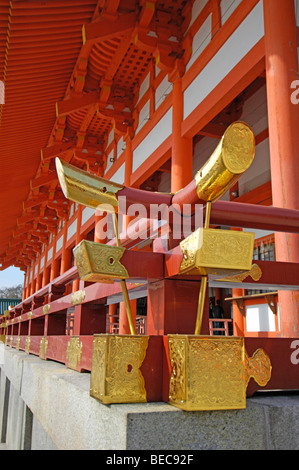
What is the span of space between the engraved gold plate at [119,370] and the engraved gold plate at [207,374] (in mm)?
84

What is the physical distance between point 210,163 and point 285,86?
5.73 ft

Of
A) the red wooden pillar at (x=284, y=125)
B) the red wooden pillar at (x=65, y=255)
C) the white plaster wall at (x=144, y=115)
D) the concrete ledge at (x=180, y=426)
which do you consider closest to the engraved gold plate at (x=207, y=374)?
the concrete ledge at (x=180, y=426)

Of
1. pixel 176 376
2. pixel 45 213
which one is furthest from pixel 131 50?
pixel 45 213

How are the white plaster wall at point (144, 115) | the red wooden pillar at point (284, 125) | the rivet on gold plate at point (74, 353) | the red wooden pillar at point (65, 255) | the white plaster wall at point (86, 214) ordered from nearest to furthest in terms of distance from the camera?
the rivet on gold plate at point (74, 353) < the red wooden pillar at point (284, 125) < the white plaster wall at point (144, 115) < the white plaster wall at point (86, 214) < the red wooden pillar at point (65, 255)

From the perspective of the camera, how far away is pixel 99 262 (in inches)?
39.2

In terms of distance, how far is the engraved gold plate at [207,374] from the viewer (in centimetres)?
83

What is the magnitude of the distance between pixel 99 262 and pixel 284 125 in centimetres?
174

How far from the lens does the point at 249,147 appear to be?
888 mm

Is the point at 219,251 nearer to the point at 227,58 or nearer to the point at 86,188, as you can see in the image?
the point at 86,188

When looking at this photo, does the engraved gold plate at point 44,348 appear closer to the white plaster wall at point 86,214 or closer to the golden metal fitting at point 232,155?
the golden metal fitting at point 232,155

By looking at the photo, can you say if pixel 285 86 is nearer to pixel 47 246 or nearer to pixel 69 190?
pixel 69 190

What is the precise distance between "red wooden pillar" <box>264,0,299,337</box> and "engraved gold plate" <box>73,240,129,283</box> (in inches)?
51.9

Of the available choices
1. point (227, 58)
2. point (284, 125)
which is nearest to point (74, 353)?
point (284, 125)

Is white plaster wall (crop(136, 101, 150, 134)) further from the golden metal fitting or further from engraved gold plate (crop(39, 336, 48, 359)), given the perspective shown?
the golden metal fitting
